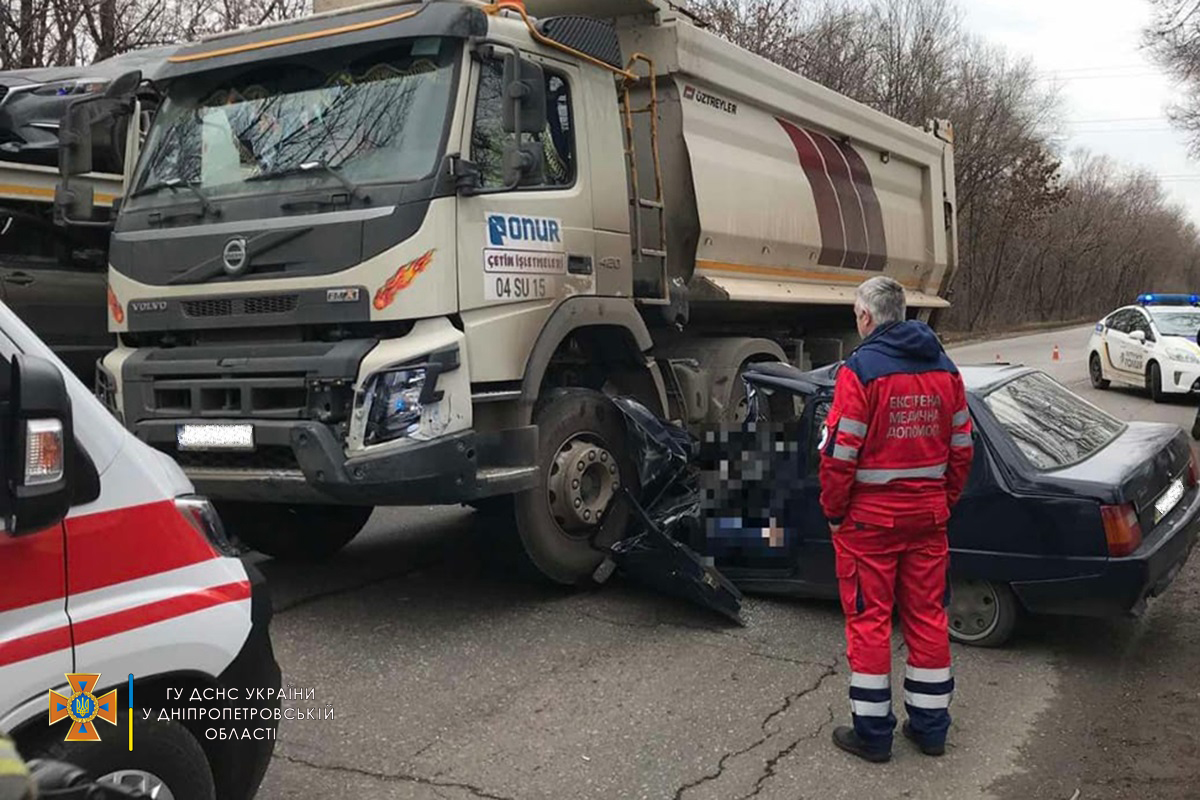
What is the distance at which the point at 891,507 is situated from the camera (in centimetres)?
388

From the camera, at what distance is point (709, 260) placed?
7320mm

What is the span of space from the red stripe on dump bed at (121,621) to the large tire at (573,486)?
282cm

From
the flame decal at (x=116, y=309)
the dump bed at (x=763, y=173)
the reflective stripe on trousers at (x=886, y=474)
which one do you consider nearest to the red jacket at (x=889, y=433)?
the reflective stripe on trousers at (x=886, y=474)

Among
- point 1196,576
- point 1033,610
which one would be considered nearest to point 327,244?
point 1033,610

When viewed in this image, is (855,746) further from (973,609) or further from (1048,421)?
(1048,421)

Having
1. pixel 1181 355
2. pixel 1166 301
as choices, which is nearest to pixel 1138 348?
pixel 1181 355

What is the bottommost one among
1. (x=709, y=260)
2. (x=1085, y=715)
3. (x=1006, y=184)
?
(x=1085, y=715)

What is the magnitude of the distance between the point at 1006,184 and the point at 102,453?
1709 inches

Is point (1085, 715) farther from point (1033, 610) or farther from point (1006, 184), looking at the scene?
point (1006, 184)

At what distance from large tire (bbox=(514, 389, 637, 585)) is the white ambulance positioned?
2726 mm

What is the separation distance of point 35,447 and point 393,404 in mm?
2720

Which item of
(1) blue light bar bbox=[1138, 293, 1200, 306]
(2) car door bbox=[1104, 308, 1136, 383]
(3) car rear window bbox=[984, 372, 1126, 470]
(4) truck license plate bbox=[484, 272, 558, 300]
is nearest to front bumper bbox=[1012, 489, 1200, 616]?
(3) car rear window bbox=[984, 372, 1126, 470]

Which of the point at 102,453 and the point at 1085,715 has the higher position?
the point at 102,453

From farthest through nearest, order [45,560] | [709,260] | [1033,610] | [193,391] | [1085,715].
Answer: [709,260]
[193,391]
[1033,610]
[1085,715]
[45,560]
